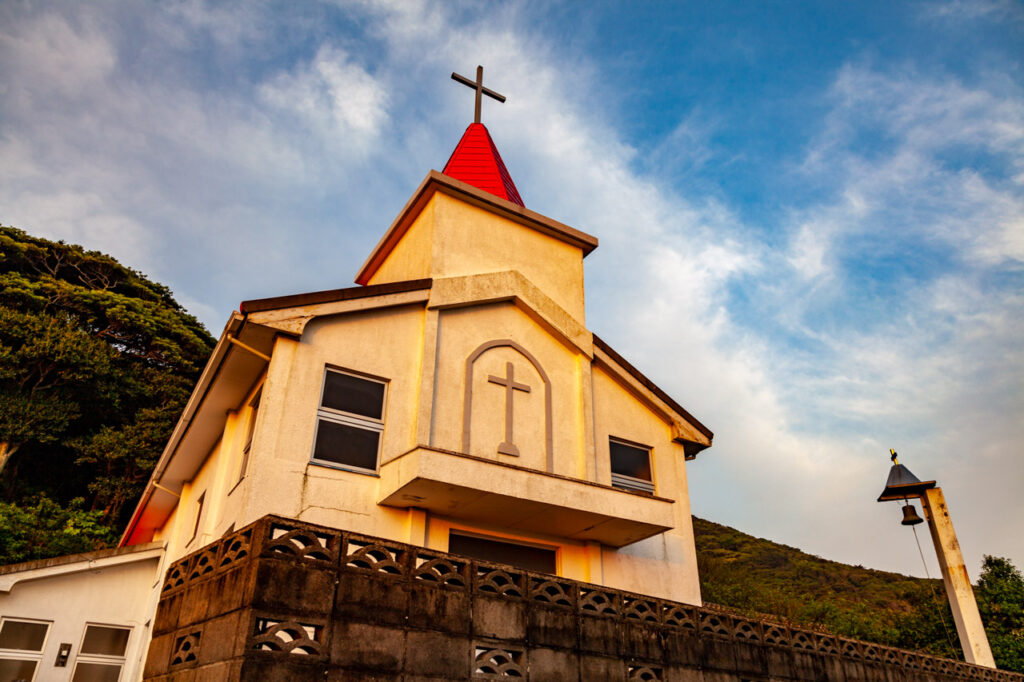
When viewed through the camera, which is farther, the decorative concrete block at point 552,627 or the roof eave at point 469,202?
the roof eave at point 469,202

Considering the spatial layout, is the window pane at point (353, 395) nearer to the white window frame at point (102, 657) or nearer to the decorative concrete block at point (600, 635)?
the decorative concrete block at point (600, 635)

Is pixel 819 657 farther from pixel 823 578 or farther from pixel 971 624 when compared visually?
pixel 823 578

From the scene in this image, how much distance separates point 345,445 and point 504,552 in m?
2.96

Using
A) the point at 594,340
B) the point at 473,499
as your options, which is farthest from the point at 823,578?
the point at 473,499

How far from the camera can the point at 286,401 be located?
10.1 meters

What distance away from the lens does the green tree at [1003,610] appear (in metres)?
19.3

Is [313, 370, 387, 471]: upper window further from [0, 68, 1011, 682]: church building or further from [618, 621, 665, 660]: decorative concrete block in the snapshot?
[618, 621, 665, 660]: decorative concrete block

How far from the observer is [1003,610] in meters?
21.0

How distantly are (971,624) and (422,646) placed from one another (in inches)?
447

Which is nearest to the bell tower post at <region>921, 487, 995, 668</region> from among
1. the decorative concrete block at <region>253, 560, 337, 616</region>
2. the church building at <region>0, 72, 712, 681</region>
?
the church building at <region>0, 72, 712, 681</region>

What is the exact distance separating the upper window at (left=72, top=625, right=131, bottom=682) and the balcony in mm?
7349

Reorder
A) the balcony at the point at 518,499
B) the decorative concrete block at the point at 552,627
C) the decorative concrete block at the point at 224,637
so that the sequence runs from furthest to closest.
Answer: the balcony at the point at 518,499
the decorative concrete block at the point at 552,627
the decorative concrete block at the point at 224,637

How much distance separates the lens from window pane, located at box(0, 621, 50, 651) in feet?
41.0

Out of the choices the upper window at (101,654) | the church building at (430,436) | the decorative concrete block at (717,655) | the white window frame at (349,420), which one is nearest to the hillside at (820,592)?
the church building at (430,436)
